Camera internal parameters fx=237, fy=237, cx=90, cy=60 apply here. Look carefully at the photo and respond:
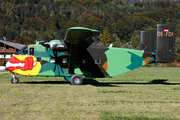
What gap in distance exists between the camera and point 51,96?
12.6m

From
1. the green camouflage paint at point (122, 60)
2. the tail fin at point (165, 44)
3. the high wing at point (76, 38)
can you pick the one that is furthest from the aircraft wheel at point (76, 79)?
the tail fin at point (165, 44)

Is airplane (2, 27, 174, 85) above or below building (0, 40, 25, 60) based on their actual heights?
above

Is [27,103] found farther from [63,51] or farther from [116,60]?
[116,60]

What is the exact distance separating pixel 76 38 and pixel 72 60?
98.9 inches

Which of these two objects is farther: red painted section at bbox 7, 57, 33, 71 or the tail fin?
the tail fin

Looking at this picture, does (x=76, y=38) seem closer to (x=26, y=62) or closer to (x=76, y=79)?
(x=76, y=79)

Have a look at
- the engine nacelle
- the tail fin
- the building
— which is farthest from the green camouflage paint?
the building

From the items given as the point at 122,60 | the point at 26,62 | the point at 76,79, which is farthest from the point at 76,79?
the point at 122,60

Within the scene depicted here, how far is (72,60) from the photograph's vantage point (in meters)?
18.6

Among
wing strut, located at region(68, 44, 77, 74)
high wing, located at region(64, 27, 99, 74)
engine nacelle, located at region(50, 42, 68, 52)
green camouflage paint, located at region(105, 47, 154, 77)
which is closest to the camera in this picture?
high wing, located at region(64, 27, 99, 74)

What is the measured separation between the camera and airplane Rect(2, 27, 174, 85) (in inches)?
734

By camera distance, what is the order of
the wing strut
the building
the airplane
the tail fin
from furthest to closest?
the building, the tail fin, the airplane, the wing strut

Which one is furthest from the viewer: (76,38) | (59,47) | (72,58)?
(72,58)

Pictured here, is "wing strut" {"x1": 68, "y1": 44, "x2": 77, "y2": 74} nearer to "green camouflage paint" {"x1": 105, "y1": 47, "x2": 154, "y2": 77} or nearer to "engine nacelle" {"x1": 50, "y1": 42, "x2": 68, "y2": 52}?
"engine nacelle" {"x1": 50, "y1": 42, "x2": 68, "y2": 52}
